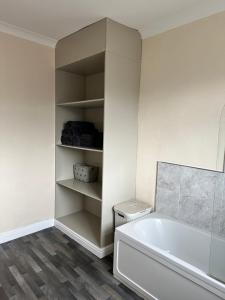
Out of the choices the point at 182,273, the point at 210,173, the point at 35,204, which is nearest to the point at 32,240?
the point at 35,204

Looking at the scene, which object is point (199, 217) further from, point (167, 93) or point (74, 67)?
point (74, 67)

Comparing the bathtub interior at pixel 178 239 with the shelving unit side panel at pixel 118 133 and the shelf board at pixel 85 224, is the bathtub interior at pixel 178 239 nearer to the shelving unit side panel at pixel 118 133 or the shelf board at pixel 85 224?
the shelving unit side panel at pixel 118 133

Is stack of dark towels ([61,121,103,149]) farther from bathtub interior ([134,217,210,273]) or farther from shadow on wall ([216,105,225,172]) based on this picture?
shadow on wall ([216,105,225,172])

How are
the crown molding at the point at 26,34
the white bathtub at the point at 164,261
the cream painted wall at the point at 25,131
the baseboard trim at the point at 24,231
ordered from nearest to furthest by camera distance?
the white bathtub at the point at 164,261, the crown molding at the point at 26,34, the cream painted wall at the point at 25,131, the baseboard trim at the point at 24,231

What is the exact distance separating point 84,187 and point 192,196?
1.27 metres

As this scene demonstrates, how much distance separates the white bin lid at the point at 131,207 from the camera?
2195mm

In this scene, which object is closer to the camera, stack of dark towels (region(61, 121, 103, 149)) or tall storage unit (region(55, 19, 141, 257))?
tall storage unit (region(55, 19, 141, 257))

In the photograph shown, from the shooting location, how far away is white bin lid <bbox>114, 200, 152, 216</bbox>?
2.20 metres

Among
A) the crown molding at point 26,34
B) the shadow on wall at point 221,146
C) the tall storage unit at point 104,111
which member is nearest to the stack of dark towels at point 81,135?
the tall storage unit at point 104,111

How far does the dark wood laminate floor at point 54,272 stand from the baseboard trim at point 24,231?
0.07m

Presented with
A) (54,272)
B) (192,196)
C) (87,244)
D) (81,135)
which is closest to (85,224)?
(87,244)

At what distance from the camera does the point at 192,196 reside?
6.70 feet

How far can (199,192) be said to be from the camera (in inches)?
78.5

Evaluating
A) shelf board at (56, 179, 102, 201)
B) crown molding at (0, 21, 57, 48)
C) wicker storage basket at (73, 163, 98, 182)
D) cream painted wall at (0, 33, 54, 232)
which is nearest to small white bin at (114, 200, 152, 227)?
shelf board at (56, 179, 102, 201)
